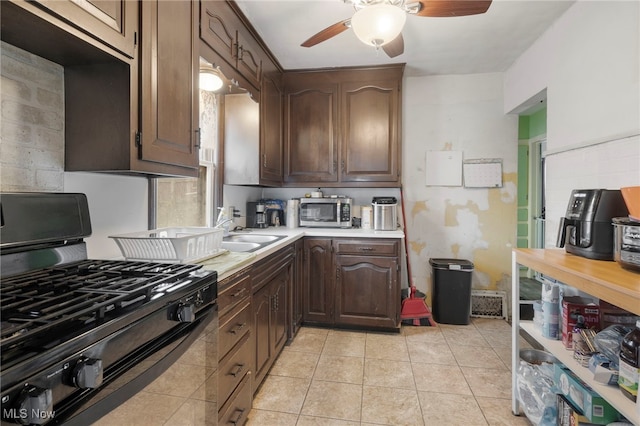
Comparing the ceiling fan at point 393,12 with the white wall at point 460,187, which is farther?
the white wall at point 460,187

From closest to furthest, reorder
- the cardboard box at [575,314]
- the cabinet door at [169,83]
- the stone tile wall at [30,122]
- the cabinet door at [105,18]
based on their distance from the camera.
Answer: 1. the cabinet door at [105,18]
2. the stone tile wall at [30,122]
3. the cabinet door at [169,83]
4. the cardboard box at [575,314]

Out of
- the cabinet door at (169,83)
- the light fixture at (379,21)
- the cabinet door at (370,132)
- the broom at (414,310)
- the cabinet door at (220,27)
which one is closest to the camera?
the cabinet door at (169,83)

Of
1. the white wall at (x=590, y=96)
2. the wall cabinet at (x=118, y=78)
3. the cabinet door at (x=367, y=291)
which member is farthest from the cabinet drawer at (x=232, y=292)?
the white wall at (x=590, y=96)

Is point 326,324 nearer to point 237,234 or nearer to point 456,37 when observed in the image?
point 237,234

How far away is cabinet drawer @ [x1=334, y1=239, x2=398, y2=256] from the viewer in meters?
2.70

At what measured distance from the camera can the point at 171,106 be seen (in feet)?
4.45

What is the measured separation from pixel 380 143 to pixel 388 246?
39.7 inches

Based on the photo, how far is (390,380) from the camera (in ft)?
6.73

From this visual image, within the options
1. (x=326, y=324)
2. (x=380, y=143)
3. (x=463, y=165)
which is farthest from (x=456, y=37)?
(x=326, y=324)

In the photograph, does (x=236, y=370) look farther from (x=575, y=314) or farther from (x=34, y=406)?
(x=575, y=314)

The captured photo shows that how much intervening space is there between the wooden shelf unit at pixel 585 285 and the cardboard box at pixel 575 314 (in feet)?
0.22

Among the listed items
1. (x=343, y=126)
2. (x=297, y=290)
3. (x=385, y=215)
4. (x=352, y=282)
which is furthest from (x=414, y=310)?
(x=343, y=126)

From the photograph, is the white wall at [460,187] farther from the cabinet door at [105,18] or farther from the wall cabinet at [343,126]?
the cabinet door at [105,18]

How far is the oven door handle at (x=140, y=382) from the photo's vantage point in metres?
0.63
